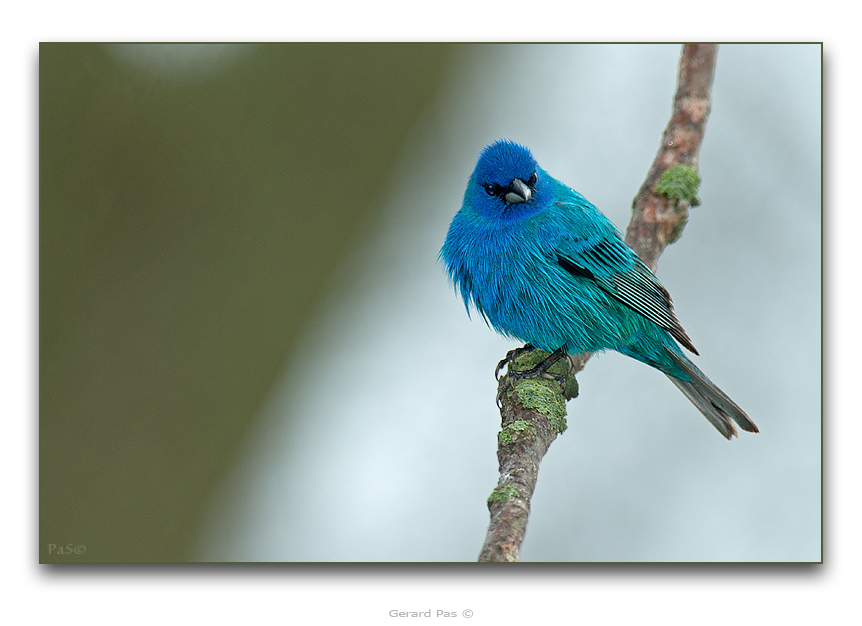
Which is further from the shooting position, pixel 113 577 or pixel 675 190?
pixel 675 190

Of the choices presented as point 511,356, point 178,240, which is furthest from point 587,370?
point 178,240

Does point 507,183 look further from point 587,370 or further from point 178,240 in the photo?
point 178,240

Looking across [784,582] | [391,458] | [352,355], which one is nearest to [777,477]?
[784,582]

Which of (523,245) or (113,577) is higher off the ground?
(523,245)

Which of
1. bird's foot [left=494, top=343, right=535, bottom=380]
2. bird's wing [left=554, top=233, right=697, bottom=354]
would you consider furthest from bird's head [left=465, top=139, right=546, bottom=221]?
bird's foot [left=494, top=343, right=535, bottom=380]

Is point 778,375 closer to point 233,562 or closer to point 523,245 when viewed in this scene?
→ point 523,245

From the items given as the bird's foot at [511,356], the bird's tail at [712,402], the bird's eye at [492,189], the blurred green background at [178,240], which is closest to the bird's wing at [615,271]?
Result: the bird's tail at [712,402]
